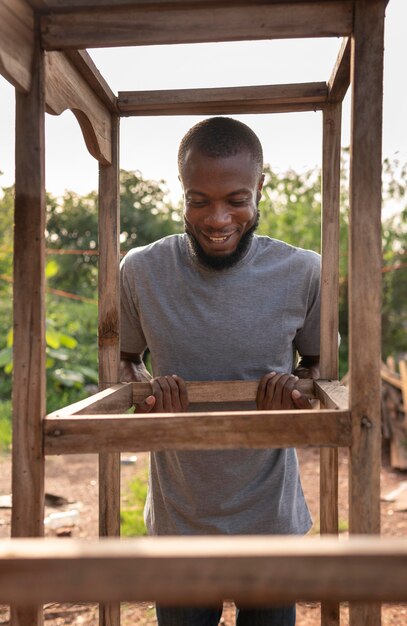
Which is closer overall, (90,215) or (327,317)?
(327,317)

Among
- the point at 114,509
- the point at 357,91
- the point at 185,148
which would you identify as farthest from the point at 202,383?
the point at 357,91

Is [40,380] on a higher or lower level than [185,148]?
lower

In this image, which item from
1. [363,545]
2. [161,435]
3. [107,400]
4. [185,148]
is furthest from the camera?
[185,148]

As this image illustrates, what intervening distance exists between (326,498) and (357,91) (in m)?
1.39

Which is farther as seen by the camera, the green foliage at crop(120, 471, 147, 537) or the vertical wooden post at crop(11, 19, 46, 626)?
the green foliage at crop(120, 471, 147, 537)

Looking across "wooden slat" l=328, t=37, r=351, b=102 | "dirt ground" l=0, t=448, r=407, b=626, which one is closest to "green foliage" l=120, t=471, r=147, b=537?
"dirt ground" l=0, t=448, r=407, b=626

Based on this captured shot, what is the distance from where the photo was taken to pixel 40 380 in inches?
54.7

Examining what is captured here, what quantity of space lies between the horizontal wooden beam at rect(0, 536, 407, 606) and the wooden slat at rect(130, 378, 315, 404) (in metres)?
1.32

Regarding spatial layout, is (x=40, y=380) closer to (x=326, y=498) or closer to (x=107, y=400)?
(x=107, y=400)

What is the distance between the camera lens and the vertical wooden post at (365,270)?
1.34 metres

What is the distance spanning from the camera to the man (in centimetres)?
207

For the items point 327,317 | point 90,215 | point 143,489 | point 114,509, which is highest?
point 90,215

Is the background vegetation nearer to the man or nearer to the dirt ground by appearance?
the dirt ground

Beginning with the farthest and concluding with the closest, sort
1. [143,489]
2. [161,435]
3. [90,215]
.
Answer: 1. [90,215]
2. [143,489]
3. [161,435]
